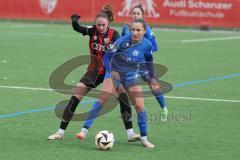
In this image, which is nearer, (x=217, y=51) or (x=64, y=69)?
(x=64, y=69)

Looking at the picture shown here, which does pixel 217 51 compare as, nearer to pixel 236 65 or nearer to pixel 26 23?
pixel 236 65

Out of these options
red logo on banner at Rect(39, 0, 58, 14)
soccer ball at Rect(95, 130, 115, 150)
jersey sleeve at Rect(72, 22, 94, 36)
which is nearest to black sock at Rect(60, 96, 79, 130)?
soccer ball at Rect(95, 130, 115, 150)

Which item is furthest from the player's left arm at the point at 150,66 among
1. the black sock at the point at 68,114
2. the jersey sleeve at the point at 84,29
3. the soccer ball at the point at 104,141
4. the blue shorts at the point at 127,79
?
the soccer ball at the point at 104,141

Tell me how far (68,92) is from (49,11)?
24.0 meters

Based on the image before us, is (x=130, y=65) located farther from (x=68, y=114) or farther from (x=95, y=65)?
(x=68, y=114)

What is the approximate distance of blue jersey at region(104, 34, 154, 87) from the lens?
962 centimetres

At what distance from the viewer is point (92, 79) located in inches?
392

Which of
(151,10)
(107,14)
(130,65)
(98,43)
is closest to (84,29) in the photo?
(98,43)

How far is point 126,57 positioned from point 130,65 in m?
0.15

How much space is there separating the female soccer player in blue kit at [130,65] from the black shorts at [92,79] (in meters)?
0.18

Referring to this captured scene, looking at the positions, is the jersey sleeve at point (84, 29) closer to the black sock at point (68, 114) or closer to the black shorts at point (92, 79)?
the black shorts at point (92, 79)

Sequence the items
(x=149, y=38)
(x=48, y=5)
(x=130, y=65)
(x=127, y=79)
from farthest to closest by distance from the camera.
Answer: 1. (x=48, y=5)
2. (x=149, y=38)
3. (x=130, y=65)
4. (x=127, y=79)

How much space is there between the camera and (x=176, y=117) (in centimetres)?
1188

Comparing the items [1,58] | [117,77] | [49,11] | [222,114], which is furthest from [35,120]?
[49,11]
